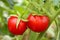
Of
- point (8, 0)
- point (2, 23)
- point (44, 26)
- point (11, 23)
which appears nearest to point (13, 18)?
point (11, 23)

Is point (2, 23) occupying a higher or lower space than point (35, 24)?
higher

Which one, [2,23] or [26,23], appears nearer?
[26,23]

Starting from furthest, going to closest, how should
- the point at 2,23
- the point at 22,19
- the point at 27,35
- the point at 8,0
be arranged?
the point at 2,23
the point at 8,0
the point at 27,35
the point at 22,19

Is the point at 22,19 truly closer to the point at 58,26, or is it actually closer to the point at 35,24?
the point at 35,24

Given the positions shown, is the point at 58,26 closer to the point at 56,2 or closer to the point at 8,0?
the point at 56,2

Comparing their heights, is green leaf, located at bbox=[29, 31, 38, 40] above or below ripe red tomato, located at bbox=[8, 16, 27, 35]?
below

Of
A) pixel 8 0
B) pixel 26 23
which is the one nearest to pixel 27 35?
pixel 26 23

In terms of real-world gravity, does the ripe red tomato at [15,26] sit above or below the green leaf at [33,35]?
above

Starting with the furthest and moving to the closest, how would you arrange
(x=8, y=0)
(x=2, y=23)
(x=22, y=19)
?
(x=2, y=23), (x=8, y=0), (x=22, y=19)

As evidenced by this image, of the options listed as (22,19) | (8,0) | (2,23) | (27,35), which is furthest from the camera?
(2,23)
